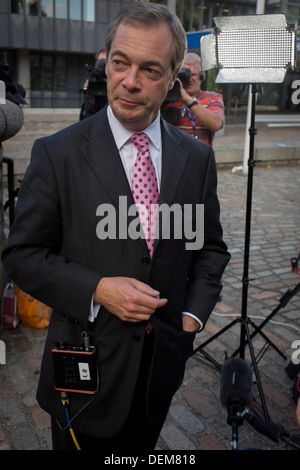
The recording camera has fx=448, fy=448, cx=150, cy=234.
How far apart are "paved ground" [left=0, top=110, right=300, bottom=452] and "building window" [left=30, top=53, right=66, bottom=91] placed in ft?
96.5

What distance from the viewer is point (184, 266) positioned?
1.89 meters

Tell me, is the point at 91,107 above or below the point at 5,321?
above

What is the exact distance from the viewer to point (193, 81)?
4289mm

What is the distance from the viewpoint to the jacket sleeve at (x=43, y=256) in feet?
5.27

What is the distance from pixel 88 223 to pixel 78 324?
406 mm

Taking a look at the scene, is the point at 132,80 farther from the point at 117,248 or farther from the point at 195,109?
the point at 195,109

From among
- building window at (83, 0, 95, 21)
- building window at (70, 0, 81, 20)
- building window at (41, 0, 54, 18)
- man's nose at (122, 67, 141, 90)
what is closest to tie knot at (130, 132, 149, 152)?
man's nose at (122, 67, 141, 90)

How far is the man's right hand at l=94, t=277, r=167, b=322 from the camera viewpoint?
5.05ft

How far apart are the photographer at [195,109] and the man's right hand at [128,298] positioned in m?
2.74

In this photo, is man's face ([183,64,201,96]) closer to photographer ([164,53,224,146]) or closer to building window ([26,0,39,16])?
photographer ([164,53,224,146])

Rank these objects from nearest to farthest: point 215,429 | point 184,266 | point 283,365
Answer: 1. point 184,266
2. point 215,429
3. point 283,365

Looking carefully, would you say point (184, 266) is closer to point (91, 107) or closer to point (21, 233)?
point (21, 233)
